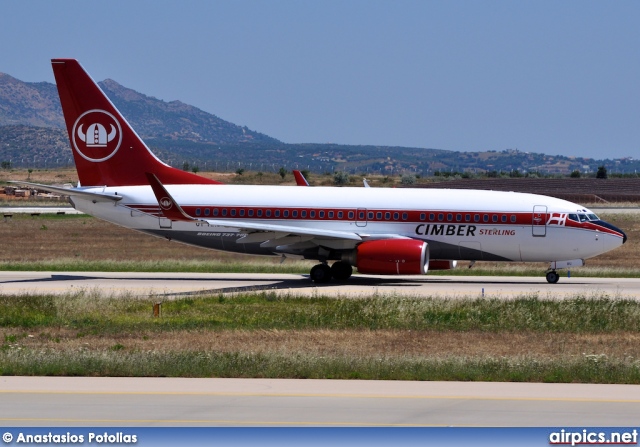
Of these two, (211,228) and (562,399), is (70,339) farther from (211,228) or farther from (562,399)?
(211,228)

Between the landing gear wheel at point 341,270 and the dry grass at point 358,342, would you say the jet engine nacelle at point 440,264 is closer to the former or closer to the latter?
the landing gear wheel at point 341,270

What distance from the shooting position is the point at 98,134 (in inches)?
1449

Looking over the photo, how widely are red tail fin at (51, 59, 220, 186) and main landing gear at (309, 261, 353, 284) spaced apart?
618cm

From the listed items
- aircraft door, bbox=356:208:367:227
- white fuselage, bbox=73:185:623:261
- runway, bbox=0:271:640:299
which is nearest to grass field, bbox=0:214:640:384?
runway, bbox=0:271:640:299

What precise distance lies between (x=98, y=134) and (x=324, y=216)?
9.31m

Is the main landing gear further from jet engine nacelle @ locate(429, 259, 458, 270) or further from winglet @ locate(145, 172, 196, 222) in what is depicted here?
winglet @ locate(145, 172, 196, 222)

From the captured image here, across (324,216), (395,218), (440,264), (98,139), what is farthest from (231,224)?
(440,264)

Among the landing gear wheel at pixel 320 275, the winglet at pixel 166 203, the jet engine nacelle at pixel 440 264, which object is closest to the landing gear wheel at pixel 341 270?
the landing gear wheel at pixel 320 275

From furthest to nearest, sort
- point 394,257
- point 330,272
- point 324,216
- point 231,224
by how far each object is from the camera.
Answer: point 324,216 → point 330,272 → point 231,224 → point 394,257

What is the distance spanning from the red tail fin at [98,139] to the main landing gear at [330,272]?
6.18 metres

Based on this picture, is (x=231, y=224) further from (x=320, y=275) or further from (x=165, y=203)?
(x=320, y=275)

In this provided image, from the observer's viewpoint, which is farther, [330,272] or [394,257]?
[330,272]

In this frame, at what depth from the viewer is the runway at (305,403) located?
1292cm

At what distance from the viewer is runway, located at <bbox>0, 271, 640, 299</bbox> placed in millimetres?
30859
